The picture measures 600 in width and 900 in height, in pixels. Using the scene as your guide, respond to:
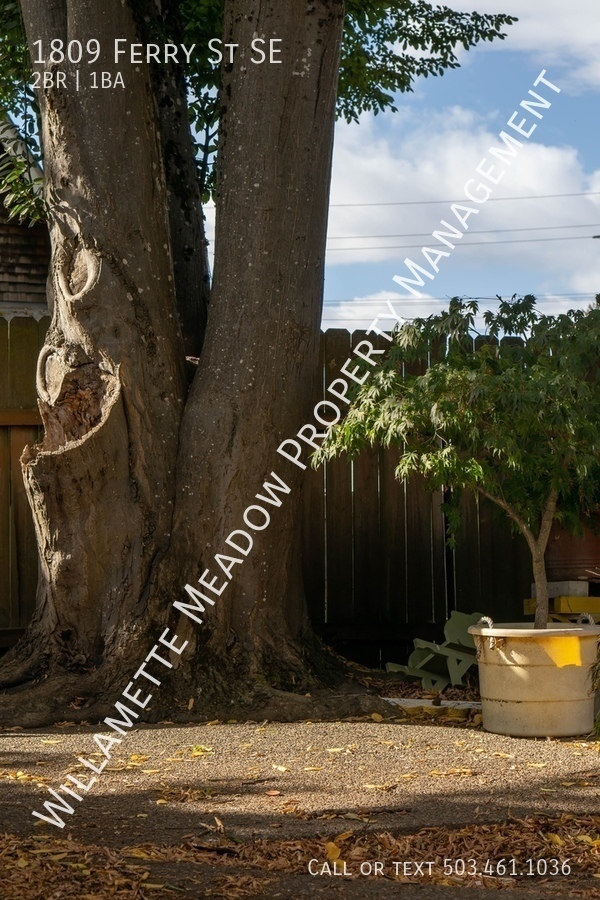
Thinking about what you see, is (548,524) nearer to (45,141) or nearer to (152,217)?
(152,217)

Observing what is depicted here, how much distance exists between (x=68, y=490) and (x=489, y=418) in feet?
7.59

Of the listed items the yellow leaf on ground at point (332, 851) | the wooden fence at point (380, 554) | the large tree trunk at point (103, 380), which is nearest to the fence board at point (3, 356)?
the wooden fence at point (380, 554)

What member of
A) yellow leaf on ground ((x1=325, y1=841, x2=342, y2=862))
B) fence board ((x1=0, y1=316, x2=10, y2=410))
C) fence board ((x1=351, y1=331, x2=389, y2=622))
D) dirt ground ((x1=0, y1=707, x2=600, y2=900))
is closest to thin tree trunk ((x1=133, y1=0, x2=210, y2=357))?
fence board ((x1=0, y1=316, x2=10, y2=410))

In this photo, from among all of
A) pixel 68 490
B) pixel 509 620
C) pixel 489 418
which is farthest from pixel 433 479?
pixel 509 620

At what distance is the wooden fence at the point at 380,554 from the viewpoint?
698 centimetres

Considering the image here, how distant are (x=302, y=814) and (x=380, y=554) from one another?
3582mm

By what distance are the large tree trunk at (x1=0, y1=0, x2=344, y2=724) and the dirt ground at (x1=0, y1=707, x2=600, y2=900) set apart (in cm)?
71

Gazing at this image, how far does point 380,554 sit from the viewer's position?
7105 millimetres

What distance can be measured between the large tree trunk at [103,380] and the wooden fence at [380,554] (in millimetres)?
1190

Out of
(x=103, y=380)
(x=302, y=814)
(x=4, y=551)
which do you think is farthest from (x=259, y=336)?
(x=302, y=814)

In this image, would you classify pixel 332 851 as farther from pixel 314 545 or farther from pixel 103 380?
pixel 314 545

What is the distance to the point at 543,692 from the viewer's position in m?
5.07

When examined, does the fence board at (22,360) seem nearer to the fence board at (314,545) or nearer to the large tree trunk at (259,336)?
the large tree trunk at (259,336)

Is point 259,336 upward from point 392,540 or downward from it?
upward
